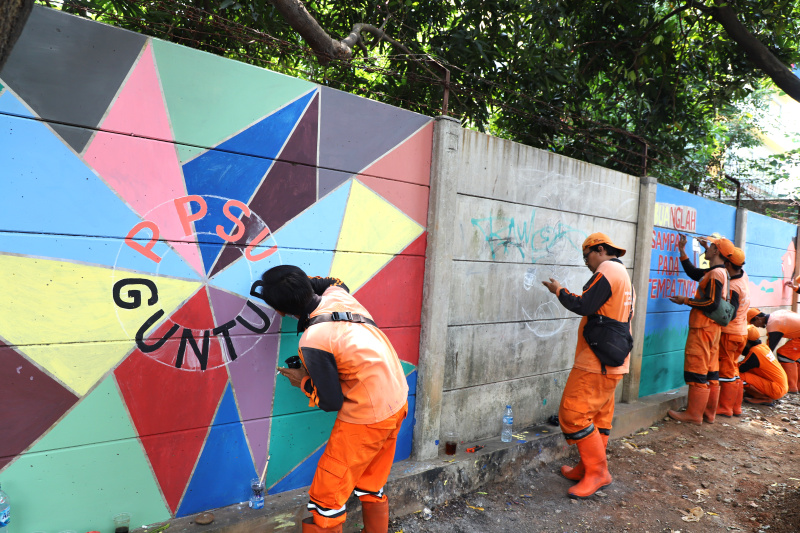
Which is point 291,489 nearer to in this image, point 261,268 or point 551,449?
point 261,268

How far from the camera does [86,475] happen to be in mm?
2334

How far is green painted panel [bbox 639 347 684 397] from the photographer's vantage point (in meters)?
5.90

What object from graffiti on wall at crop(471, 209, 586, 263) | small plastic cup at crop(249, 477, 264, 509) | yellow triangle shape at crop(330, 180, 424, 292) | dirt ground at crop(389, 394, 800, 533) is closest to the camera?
small plastic cup at crop(249, 477, 264, 509)

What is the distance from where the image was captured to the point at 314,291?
108 inches

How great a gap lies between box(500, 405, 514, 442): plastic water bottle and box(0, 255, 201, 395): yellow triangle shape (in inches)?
111

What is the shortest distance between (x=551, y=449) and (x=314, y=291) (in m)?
2.75

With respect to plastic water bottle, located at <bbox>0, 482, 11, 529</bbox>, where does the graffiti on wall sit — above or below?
above

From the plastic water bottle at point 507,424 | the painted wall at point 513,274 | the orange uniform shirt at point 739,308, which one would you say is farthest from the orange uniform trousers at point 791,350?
the plastic water bottle at point 507,424

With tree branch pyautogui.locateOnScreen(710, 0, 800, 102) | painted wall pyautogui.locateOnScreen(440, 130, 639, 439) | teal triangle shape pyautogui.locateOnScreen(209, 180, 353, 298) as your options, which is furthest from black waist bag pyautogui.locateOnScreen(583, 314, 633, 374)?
tree branch pyautogui.locateOnScreen(710, 0, 800, 102)

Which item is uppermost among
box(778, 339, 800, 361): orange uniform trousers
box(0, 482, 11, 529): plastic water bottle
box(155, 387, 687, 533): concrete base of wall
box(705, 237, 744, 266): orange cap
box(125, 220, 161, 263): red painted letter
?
box(705, 237, 744, 266): orange cap

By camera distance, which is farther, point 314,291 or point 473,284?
point 473,284

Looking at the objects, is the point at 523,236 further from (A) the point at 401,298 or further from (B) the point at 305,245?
(B) the point at 305,245

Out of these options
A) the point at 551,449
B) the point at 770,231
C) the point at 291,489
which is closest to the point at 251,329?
the point at 291,489

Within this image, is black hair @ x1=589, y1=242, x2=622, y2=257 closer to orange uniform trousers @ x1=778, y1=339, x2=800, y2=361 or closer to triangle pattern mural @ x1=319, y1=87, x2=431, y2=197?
triangle pattern mural @ x1=319, y1=87, x2=431, y2=197
